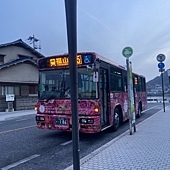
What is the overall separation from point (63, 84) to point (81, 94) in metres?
0.78

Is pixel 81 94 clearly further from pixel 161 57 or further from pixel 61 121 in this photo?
pixel 161 57

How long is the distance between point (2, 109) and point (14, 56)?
7436 millimetres

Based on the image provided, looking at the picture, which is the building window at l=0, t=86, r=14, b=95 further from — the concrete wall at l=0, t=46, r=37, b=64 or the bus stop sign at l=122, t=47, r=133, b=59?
the bus stop sign at l=122, t=47, r=133, b=59

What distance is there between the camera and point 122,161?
212 inches

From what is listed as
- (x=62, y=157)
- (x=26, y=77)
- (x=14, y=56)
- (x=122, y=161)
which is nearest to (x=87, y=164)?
(x=122, y=161)

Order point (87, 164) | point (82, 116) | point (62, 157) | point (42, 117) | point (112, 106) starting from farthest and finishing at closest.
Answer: point (112, 106), point (42, 117), point (82, 116), point (62, 157), point (87, 164)

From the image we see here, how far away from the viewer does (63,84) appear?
8.16 m

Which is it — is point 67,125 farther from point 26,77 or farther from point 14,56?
point 14,56

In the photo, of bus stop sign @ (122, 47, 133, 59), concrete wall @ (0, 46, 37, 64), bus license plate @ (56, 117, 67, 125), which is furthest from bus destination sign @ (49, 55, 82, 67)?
concrete wall @ (0, 46, 37, 64)

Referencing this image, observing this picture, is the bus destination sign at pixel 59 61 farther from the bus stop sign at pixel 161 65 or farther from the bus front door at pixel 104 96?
the bus stop sign at pixel 161 65

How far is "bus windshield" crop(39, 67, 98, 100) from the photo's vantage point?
309 inches

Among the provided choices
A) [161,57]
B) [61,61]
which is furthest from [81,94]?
[161,57]

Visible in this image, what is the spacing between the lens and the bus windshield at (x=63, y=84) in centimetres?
784

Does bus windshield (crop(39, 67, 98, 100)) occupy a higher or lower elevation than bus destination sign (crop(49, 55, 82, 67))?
lower
